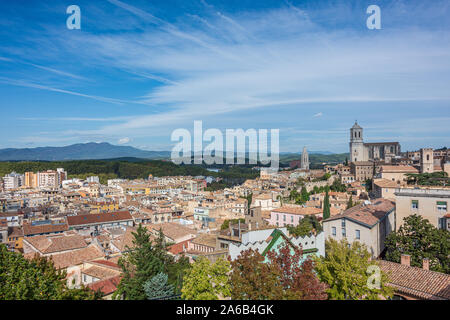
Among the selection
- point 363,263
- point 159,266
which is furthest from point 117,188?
point 363,263

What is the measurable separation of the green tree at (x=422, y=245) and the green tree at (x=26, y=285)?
35.5 ft

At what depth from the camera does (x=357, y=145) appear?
70.8 meters

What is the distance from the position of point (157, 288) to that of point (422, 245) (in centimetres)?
976

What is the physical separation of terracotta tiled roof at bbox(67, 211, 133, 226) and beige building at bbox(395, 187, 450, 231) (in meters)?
26.2

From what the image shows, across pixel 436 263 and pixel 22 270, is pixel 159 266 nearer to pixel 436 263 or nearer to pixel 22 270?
pixel 22 270

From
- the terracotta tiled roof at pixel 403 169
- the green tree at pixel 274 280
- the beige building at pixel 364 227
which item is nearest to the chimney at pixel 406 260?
the beige building at pixel 364 227

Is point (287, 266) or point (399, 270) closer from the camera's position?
point (287, 266)

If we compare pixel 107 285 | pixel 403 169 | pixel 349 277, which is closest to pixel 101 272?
pixel 107 285

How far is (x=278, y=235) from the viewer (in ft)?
32.2

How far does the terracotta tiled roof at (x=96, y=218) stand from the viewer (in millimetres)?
31828

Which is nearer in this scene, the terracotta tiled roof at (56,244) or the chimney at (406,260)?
the chimney at (406,260)

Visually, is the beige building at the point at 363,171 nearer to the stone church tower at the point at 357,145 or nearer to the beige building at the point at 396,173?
the beige building at the point at 396,173

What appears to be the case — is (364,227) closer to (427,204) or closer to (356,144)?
(427,204)
